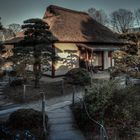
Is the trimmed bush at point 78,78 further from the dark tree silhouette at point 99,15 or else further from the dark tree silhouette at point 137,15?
the dark tree silhouette at point 137,15

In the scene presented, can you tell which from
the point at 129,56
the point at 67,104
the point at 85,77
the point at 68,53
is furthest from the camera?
the point at 68,53

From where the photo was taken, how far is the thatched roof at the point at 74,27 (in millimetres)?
21848

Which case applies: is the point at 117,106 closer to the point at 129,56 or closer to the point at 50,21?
the point at 129,56

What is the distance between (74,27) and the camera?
2381 centimetres

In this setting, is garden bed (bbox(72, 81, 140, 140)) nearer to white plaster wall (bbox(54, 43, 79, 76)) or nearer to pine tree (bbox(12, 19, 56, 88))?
pine tree (bbox(12, 19, 56, 88))

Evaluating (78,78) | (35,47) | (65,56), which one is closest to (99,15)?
(65,56)

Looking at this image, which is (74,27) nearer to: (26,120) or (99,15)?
(26,120)

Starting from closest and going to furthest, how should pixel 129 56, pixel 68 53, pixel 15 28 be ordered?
pixel 129 56
pixel 68 53
pixel 15 28

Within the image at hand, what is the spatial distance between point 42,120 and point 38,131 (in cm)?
60

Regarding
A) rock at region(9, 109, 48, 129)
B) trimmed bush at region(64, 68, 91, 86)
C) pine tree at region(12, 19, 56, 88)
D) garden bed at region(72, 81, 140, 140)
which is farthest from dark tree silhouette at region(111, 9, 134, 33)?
rock at region(9, 109, 48, 129)

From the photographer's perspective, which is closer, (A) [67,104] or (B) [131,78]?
(A) [67,104]

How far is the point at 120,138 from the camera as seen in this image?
7.70 meters

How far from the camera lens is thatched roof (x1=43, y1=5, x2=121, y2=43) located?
2185 centimetres

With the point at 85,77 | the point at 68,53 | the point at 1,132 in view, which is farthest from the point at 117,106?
the point at 68,53
